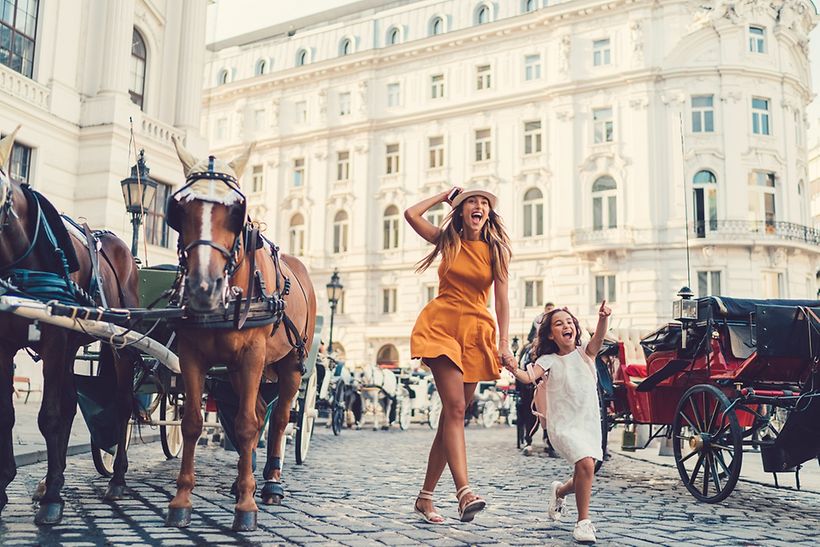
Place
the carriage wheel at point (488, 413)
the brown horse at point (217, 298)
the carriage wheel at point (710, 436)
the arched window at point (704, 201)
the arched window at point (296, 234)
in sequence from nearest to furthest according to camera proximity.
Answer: the brown horse at point (217, 298)
the carriage wheel at point (710, 436)
the carriage wheel at point (488, 413)
the arched window at point (704, 201)
the arched window at point (296, 234)

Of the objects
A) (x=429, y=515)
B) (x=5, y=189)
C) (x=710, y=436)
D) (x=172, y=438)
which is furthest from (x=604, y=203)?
(x=5, y=189)

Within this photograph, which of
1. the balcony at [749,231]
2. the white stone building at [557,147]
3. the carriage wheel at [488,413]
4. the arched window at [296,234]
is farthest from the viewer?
the arched window at [296,234]

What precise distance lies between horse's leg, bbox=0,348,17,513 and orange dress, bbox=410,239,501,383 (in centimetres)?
264

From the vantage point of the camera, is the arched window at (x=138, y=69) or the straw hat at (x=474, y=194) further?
the arched window at (x=138, y=69)

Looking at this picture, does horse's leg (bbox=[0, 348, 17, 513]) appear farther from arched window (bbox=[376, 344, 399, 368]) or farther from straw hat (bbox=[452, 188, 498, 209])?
arched window (bbox=[376, 344, 399, 368])

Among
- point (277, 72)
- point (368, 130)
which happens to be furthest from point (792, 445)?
point (277, 72)

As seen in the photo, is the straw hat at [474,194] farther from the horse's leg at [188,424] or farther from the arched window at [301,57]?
the arched window at [301,57]

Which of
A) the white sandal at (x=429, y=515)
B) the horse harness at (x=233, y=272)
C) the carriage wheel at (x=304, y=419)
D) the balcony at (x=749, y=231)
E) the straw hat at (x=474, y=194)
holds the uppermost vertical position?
the balcony at (x=749, y=231)

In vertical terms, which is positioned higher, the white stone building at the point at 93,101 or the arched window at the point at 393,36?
the arched window at the point at 393,36

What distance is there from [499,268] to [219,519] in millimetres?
2505

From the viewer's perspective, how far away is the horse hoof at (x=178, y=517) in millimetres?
4992

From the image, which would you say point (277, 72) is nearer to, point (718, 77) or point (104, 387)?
point (718, 77)

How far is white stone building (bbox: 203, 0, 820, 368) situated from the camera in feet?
112

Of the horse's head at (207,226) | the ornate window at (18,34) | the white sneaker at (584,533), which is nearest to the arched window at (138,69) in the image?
the ornate window at (18,34)
